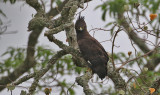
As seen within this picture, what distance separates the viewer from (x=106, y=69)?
311 cm

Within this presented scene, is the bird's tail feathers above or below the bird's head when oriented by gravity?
below

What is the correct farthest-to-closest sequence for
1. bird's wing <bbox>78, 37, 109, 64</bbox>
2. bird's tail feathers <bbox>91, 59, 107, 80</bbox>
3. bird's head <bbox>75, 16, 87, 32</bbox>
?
bird's head <bbox>75, 16, 87, 32</bbox> → bird's wing <bbox>78, 37, 109, 64</bbox> → bird's tail feathers <bbox>91, 59, 107, 80</bbox>

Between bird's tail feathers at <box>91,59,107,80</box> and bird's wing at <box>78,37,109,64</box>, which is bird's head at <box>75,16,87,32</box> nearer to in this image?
bird's wing at <box>78,37,109,64</box>

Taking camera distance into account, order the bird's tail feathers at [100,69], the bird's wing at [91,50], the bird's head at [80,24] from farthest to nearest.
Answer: the bird's head at [80,24] → the bird's wing at [91,50] → the bird's tail feathers at [100,69]

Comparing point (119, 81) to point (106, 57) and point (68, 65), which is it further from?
point (68, 65)

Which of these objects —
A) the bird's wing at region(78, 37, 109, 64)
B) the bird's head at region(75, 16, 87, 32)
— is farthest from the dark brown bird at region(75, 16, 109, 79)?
the bird's head at region(75, 16, 87, 32)

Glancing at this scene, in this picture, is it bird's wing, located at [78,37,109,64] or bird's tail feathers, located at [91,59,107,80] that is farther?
bird's wing, located at [78,37,109,64]

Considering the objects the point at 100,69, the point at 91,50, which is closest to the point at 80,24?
the point at 91,50

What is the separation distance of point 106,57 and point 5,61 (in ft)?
8.95

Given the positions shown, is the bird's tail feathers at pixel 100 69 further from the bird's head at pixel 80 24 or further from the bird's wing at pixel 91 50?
the bird's head at pixel 80 24

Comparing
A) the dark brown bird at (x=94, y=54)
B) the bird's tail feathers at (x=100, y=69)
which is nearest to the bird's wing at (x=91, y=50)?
the dark brown bird at (x=94, y=54)

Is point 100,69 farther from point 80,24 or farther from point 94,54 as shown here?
point 80,24

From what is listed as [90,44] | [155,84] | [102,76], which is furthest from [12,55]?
[155,84]

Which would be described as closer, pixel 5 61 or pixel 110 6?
pixel 110 6
